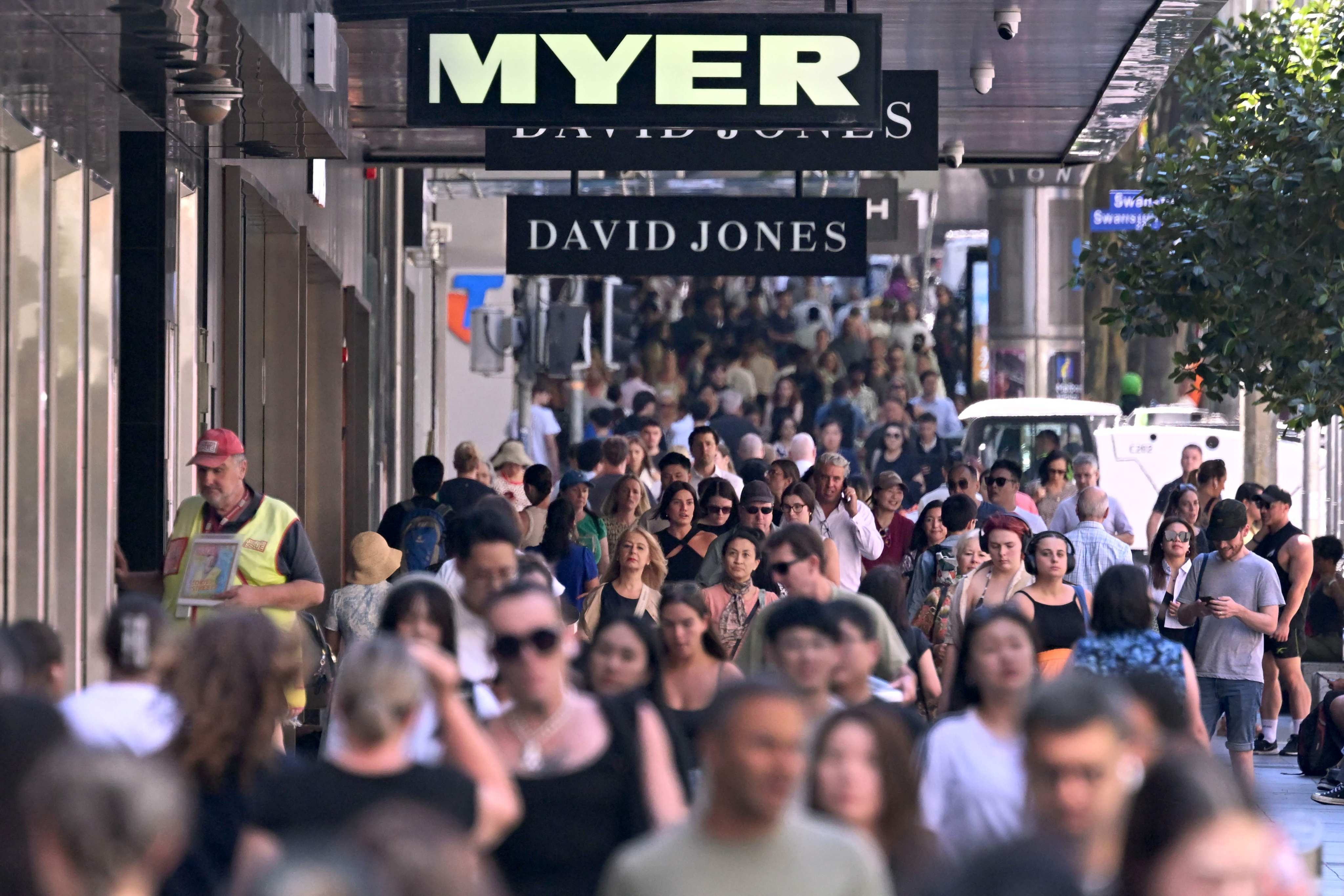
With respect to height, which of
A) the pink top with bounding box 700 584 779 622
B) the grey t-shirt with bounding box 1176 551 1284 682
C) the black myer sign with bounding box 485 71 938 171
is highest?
the black myer sign with bounding box 485 71 938 171

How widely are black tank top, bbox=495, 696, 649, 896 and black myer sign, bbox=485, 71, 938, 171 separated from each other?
6.29 metres

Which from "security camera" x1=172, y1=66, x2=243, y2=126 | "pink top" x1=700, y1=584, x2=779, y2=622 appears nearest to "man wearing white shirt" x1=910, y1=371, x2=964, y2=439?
"pink top" x1=700, y1=584, x2=779, y2=622

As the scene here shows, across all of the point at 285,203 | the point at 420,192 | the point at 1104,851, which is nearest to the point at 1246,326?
the point at 285,203

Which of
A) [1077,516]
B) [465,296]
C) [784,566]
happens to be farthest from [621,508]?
[465,296]

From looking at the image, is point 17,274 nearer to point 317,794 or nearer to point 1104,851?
point 317,794

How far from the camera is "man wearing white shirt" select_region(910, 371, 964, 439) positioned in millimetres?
25125

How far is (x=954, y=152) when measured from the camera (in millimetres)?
14828

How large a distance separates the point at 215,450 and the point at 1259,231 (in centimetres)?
757

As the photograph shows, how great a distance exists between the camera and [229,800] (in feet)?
16.7

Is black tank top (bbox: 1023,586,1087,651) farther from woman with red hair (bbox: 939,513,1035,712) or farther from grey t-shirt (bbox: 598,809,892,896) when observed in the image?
grey t-shirt (bbox: 598,809,892,896)

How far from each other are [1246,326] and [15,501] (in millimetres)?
7732

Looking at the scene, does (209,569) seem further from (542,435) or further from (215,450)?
(542,435)

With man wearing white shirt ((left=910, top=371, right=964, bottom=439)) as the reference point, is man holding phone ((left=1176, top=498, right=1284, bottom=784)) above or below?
below

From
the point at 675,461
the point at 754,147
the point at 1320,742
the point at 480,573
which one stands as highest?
the point at 754,147
